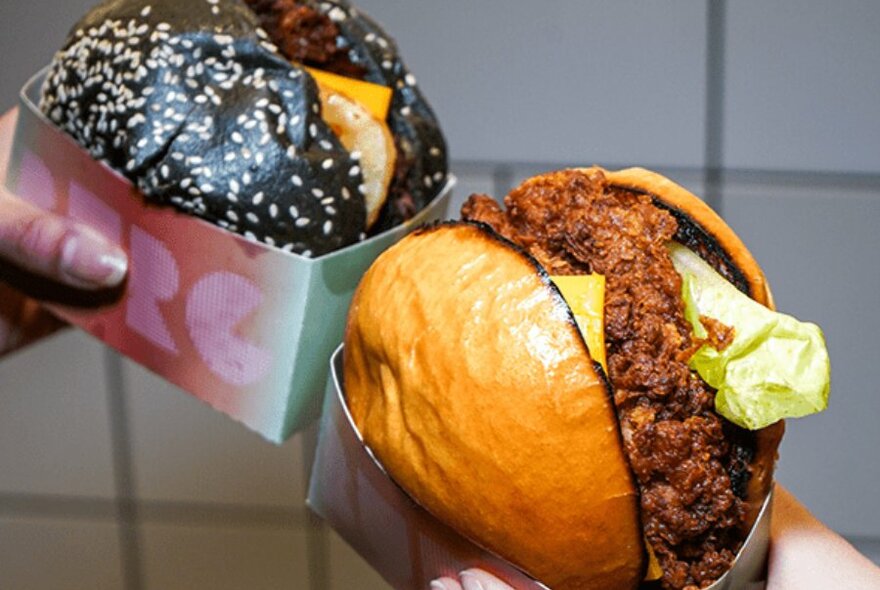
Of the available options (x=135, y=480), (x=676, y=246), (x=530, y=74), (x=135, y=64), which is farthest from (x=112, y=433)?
(x=676, y=246)

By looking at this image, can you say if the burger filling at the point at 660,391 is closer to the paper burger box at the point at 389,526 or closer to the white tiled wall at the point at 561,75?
the paper burger box at the point at 389,526

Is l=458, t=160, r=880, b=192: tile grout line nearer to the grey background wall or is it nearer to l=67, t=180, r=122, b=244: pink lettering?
the grey background wall

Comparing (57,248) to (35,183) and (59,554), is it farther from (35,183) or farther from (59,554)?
(59,554)

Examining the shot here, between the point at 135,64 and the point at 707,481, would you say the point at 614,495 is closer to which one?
the point at 707,481

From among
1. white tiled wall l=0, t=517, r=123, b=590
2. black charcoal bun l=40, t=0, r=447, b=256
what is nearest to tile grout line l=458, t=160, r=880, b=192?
black charcoal bun l=40, t=0, r=447, b=256

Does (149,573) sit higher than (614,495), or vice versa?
(614,495)

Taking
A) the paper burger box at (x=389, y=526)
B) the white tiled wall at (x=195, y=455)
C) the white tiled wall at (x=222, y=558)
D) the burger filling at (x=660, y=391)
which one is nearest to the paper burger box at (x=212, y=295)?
the paper burger box at (x=389, y=526)

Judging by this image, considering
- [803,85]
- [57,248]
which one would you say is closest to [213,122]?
[57,248]
